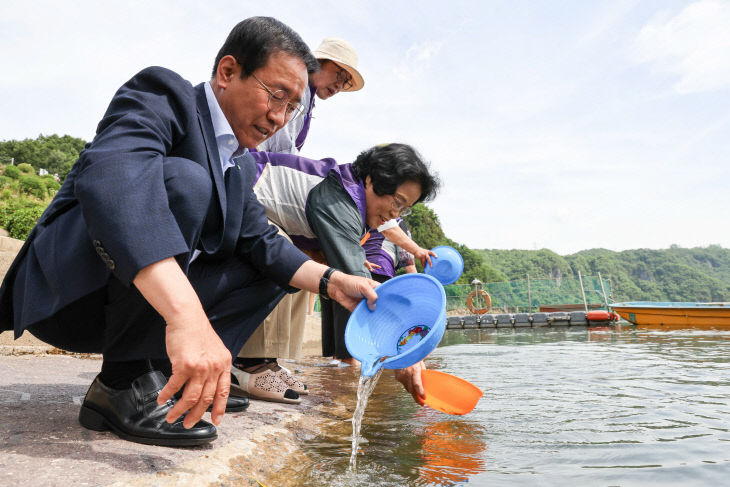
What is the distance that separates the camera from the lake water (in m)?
1.50

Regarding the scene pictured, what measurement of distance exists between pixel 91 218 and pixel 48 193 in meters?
38.0

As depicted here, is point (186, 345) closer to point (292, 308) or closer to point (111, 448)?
point (111, 448)

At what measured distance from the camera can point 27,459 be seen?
111cm

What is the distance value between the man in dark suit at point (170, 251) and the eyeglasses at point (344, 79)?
66.2 inches

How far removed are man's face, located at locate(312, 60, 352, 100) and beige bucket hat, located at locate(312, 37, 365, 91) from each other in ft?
0.16

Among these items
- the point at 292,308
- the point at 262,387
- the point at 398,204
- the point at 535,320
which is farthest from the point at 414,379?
the point at 535,320

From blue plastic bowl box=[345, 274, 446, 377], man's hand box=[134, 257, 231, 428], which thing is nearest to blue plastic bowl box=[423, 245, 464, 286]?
blue plastic bowl box=[345, 274, 446, 377]

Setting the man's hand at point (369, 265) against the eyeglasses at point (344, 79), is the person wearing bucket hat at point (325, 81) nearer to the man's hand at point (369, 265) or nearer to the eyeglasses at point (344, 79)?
the eyeglasses at point (344, 79)

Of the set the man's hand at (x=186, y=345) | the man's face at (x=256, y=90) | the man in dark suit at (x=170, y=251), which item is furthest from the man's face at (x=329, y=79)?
the man's hand at (x=186, y=345)

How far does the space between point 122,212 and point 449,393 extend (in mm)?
1833

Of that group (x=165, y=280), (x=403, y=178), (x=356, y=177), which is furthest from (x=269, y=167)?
(x=165, y=280)

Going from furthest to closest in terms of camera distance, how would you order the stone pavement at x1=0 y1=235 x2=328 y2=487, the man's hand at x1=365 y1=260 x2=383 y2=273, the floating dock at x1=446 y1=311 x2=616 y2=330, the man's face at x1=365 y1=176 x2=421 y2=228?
the floating dock at x1=446 y1=311 x2=616 y2=330 < the man's hand at x1=365 y1=260 x2=383 y2=273 < the man's face at x1=365 y1=176 x2=421 y2=228 < the stone pavement at x1=0 y1=235 x2=328 y2=487

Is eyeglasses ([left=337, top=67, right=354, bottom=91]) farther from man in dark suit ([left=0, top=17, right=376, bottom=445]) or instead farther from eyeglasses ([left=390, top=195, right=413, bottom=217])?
man in dark suit ([left=0, top=17, right=376, bottom=445])

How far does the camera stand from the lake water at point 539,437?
1.50 metres
